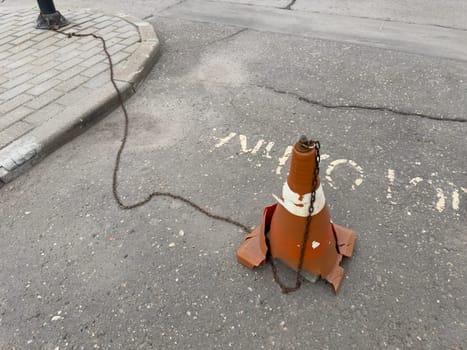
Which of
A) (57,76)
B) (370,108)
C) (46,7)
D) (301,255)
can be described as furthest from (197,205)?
(46,7)

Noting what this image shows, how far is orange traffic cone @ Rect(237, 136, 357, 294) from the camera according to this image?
2.02m

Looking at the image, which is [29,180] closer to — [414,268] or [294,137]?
[294,137]

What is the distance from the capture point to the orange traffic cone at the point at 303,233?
2.02 metres

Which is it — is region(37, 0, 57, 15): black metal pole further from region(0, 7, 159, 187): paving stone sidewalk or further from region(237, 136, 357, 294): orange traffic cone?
region(237, 136, 357, 294): orange traffic cone

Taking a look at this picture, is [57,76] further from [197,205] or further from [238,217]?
[238,217]

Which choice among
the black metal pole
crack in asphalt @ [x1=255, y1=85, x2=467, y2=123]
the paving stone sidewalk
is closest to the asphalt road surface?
crack in asphalt @ [x1=255, y1=85, x2=467, y2=123]

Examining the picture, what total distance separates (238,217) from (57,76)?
2.95 metres

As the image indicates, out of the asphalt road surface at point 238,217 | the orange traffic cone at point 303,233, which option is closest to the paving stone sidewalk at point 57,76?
the asphalt road surface at point 238,217

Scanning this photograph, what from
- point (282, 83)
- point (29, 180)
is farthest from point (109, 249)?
point (282, 83)

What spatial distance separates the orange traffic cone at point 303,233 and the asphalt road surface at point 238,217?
3.7 inches

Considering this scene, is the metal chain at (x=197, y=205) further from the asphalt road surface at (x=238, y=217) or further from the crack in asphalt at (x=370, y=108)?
the crack in asphalt at (x=370, y=108)

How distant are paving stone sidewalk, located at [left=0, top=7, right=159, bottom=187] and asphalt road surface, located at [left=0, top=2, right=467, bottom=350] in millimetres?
186

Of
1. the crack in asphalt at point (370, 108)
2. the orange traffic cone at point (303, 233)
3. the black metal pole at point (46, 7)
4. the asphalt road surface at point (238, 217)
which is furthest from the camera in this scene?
the black metal pole at point (46, 7)

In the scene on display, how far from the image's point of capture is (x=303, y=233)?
7.25 feet
